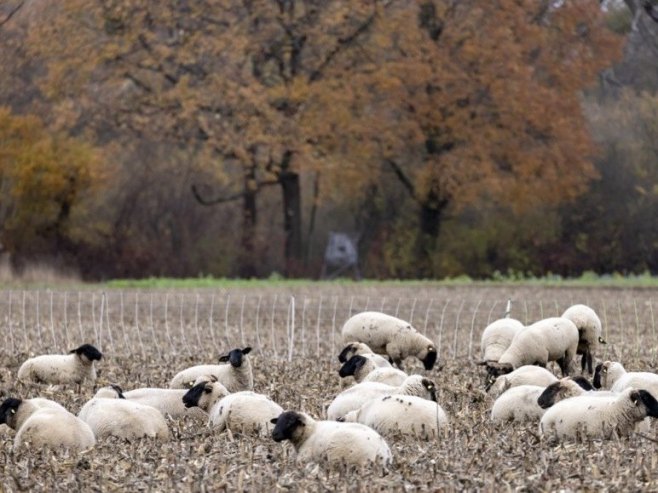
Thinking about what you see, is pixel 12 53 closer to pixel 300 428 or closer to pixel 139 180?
pixel 139 180

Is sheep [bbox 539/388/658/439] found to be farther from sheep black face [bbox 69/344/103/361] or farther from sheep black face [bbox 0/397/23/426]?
sheep black face [bbox 69/344/103/361]

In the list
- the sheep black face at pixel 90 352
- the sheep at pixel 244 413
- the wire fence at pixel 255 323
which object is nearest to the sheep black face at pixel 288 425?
the sheep at pixel 244 413

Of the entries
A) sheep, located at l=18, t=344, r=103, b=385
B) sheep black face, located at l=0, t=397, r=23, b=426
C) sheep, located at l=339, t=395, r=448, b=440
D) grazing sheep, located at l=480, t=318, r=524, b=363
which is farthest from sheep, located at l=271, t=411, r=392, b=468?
grazing sheep, located at l=480, t=318, r=524, b=363

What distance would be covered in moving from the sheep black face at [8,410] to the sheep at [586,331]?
25.1 feet

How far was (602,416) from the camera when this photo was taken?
11344 mm

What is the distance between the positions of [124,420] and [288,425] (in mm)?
1958

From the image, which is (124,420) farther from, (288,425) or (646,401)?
(646,401)

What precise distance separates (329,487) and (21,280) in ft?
95.7

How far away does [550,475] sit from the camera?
9.65m

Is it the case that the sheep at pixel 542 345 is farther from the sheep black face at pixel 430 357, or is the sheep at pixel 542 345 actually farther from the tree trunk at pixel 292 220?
the tree trunk at pixel 292 220

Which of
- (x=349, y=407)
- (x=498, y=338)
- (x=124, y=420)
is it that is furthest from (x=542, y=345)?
(x=124, y=420)

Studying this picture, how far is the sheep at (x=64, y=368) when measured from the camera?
1569 cm

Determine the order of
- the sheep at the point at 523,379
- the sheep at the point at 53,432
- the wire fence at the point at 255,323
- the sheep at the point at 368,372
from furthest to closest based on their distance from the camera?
1. the wire fence at the point at 255,323
2. the sheep at the point at 368,372
3. the sheep at the point at 523,379
4. the sheep at the point at 53,432

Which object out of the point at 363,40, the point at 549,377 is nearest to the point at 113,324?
the point at 549,377
